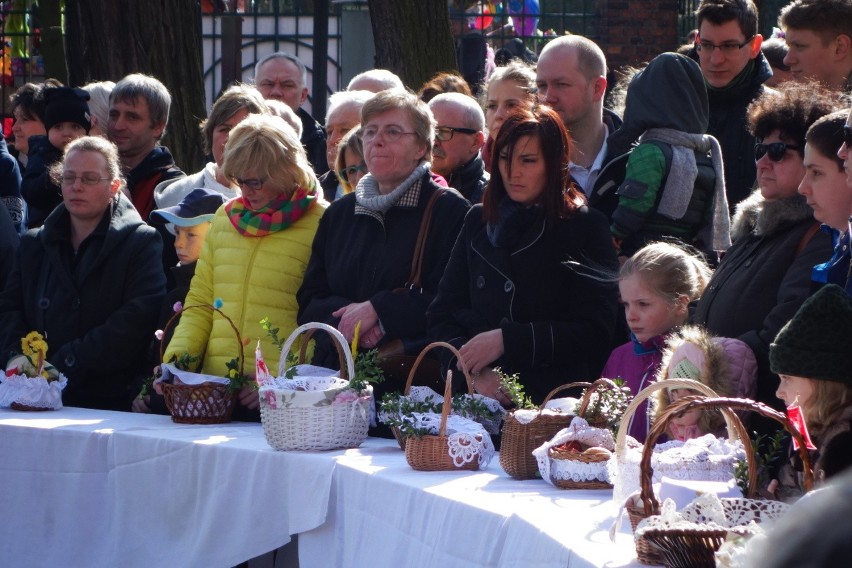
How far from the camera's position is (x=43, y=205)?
6.57 metres

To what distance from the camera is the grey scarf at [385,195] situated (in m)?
4.47

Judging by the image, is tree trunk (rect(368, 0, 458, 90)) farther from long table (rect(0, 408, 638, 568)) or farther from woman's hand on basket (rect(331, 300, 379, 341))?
woman's hand on basket (rect(331, 300, 379, 341))

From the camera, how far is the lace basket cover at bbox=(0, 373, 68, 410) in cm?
496

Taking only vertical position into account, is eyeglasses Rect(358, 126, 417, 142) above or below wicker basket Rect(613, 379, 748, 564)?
above

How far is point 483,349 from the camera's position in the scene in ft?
12.7

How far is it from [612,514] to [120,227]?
3315 millimetres

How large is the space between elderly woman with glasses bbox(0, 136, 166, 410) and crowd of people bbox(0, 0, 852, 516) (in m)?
0.01

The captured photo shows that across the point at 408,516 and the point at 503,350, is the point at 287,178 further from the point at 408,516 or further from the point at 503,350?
the point at 408,516

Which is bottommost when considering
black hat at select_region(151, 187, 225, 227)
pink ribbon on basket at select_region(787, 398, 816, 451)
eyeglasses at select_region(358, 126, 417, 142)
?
black hat at select_region(151, 187, 225, 227)

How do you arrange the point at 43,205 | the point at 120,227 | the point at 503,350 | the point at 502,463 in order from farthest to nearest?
the point at 43,205
the point at 120,227
the point at 503,350
the point at 502,463

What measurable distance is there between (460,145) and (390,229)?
974 mm

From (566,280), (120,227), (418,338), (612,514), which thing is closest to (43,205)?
(120,227)

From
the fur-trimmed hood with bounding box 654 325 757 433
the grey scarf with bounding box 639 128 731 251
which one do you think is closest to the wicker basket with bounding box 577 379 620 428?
the fur-trimmed hood with bounding box 654 325 757 433

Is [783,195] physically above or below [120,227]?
above
